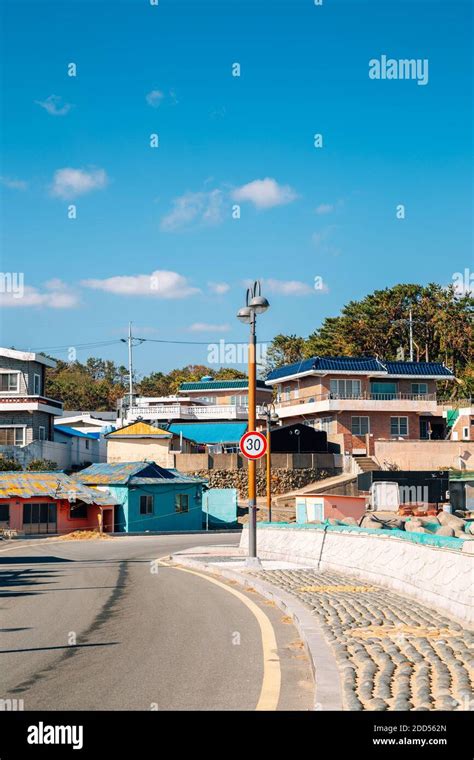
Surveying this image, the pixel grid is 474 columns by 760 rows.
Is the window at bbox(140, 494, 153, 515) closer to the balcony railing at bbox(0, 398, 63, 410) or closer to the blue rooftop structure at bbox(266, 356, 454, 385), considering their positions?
the balcony railing at bbox(0, 398, 63, 410)

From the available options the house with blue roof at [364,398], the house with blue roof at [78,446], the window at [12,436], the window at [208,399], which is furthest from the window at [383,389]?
the window at [12,436]

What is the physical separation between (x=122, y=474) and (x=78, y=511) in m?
3.82

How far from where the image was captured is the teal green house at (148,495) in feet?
165

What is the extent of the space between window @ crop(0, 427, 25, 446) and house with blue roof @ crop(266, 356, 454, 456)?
22.4m

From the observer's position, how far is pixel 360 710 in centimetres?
646

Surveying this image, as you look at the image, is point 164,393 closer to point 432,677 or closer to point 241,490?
point 241,490

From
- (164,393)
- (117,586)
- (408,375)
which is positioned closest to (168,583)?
(117,586)

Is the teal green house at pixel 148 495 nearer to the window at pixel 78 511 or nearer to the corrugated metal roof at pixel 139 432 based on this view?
the window at pixel 78 511

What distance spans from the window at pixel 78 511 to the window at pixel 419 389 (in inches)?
1249

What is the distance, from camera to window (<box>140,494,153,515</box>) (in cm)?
5122

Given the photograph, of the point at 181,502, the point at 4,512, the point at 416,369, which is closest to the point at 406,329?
the point at 416,369

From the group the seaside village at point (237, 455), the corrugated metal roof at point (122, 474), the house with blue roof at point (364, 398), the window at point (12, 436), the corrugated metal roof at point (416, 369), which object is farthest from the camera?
the corrugated metal roof at point (416, 369)
